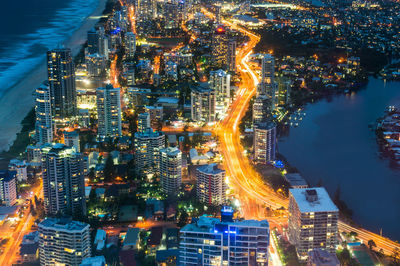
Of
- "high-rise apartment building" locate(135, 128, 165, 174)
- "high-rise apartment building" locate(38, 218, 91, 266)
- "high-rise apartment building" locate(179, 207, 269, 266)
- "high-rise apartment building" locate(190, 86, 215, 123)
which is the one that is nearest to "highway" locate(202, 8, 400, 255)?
"high-rise apartment building" locate(190, 86, 215, 123)

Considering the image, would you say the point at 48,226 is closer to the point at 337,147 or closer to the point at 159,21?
the point at 337,147

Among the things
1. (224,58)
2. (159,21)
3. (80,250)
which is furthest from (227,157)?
(159,21)

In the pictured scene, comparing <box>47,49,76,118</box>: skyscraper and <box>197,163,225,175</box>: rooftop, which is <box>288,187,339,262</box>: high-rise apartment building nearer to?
<box>197,163,225,175</box>: rooftop

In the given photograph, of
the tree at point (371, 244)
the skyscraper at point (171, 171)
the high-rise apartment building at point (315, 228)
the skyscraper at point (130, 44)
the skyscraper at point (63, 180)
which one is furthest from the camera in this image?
the skyscraper at point (130, 44)

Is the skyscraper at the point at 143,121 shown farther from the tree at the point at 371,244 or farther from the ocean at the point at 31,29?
the tree at the point at 371,244

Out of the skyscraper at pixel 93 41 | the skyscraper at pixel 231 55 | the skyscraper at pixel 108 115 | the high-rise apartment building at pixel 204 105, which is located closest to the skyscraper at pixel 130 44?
the skyscraper at pixel 93 41

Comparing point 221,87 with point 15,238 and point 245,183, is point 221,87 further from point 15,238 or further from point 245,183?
point 15,238
